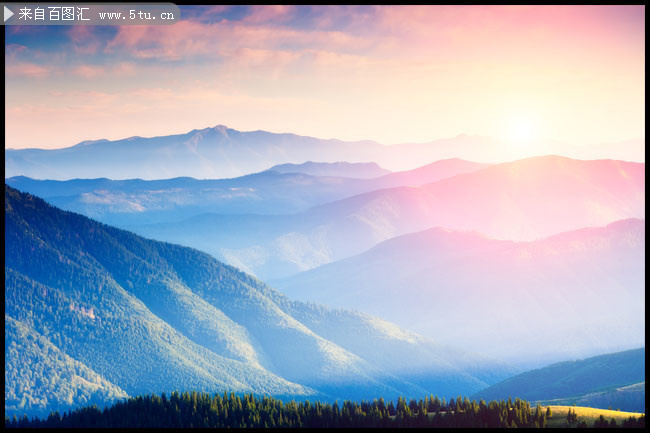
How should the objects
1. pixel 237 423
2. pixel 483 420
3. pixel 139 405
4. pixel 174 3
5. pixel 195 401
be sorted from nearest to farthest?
pixel 174 3, pixel 483 420, pixel 237 423, pixel 195 401, pixel 139 405

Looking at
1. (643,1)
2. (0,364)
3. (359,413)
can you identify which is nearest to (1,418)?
(0,364)

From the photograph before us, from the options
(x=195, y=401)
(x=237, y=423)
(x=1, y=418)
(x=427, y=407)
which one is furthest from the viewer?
(x=195, y=401)

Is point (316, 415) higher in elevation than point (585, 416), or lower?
lower

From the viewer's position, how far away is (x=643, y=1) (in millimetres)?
70500

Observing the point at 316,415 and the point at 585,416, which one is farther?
the point at 316,415

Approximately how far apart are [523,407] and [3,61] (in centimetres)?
8719

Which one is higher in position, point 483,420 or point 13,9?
point 13,9

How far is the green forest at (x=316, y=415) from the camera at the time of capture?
395 feet

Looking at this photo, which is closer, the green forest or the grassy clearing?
the grassy clearing

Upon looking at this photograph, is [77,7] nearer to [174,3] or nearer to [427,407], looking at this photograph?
[174,3]

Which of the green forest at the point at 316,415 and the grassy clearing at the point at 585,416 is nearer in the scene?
the grassy clearing at the point at 585,416

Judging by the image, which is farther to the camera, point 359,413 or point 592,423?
point 359,413

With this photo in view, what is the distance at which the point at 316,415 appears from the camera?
142125 millimetres

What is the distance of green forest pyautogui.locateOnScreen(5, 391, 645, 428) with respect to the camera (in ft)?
395
